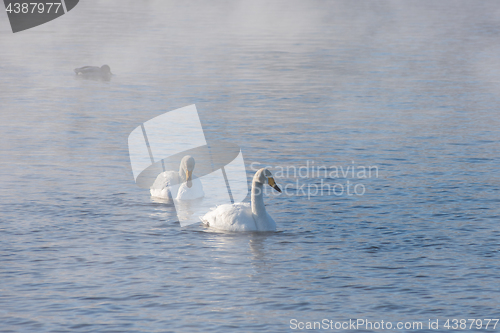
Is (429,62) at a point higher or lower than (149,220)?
lower

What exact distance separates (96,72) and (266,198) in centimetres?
2352

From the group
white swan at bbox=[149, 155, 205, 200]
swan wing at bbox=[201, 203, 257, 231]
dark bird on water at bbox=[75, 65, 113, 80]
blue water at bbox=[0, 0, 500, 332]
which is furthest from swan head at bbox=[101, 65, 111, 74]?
swan wing at bbox=[201, 203, 257, 231]

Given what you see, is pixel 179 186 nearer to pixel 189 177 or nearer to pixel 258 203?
pixel 189 177

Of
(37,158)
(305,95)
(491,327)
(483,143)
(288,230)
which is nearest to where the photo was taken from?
(491,327)

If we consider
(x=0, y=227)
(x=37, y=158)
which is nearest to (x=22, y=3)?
(x=37, y=158)

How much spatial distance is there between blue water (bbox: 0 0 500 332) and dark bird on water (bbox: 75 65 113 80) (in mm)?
647

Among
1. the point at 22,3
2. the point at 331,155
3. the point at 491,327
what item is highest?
the point at 491,327

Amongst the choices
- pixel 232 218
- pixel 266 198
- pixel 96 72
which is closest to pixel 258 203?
pixel 232 218

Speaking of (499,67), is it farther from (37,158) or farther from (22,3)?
(22,3)

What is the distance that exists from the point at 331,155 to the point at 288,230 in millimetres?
7662

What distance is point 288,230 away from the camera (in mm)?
19141

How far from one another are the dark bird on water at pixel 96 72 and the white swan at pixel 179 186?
21.8m

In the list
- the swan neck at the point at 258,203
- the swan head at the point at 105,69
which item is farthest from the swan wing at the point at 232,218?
the swan head at the point at 105,69

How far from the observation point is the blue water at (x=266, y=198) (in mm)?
14906
